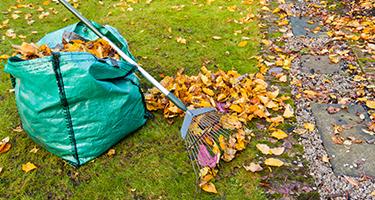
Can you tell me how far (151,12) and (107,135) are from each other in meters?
2.69

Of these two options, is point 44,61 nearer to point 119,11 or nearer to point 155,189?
point 155,189

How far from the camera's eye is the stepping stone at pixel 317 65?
3.53 m

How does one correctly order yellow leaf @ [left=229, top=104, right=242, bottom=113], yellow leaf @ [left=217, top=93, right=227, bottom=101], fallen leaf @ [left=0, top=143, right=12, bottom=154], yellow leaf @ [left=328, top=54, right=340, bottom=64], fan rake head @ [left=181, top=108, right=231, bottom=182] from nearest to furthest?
fan rake head @ [left=181, top=108, right=231, bottom=182] → fallen leaf @ [left=0, top=143, right=12, bottom=154] → yellow leaf @ [left=229, top=104, right=242, bottom=113] → yellow leaf @ [left=217, top=93, right=227, bottom=101] → yellow leaf @ [left=328, top=54, right=340, bottom=64]

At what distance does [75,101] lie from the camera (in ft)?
8.00

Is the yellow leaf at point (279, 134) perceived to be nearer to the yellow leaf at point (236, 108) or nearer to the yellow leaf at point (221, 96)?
the yellow leaf at point (236, 108)

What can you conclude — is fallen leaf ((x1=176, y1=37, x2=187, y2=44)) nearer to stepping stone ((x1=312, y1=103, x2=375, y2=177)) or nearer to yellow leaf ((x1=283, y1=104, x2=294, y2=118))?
yellow leaf ((x1=283, y1=104, x2=294, y2=118))

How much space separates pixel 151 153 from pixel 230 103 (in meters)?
0.77

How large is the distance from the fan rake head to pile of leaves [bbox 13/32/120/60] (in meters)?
0.80

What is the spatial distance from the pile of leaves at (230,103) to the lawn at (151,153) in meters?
0.10

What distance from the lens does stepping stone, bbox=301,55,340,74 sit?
3533mm

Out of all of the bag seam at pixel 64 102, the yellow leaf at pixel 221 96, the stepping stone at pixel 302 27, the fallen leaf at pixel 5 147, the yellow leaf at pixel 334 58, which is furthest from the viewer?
the stepping stone at pixel 302 27

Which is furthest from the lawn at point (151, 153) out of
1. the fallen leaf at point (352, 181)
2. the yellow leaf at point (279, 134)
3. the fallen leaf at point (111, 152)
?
the fallen leaf at point (352, 181)

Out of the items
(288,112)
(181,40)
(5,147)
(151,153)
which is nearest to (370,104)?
(288,112)

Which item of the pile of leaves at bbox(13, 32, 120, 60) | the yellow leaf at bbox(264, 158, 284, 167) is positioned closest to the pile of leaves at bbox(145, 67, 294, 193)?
the yellow leaf at bbox(264, 158, 284, 167)
